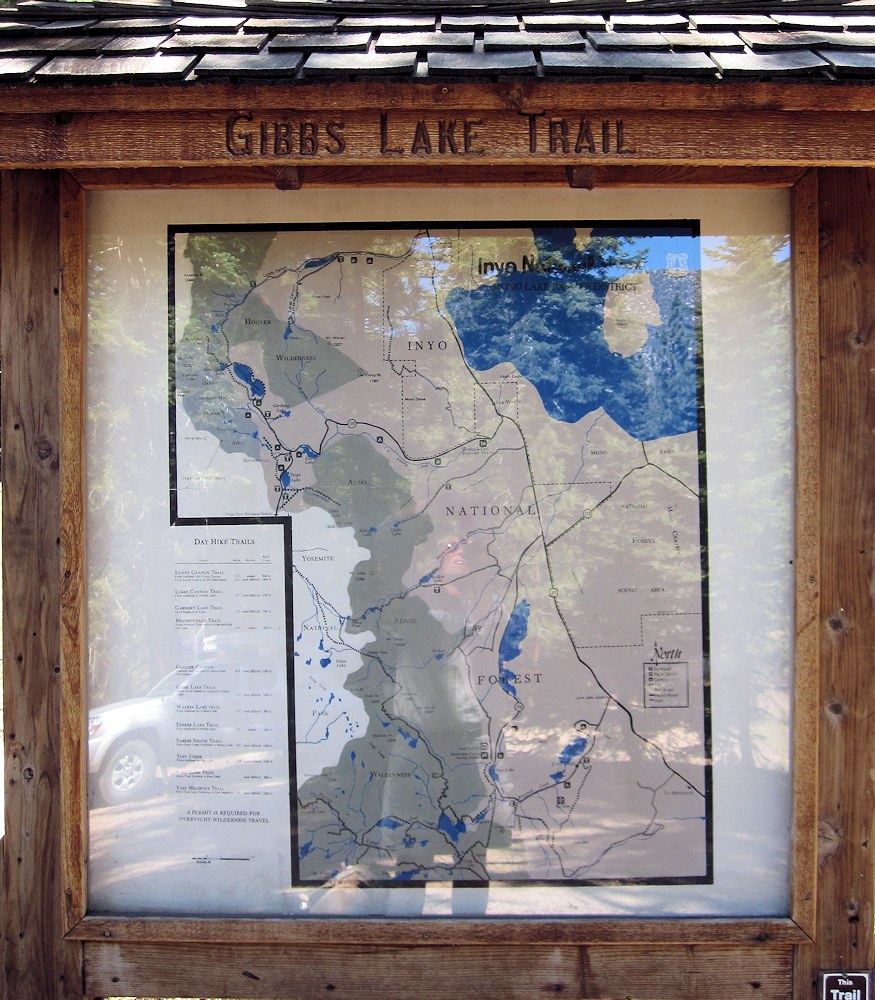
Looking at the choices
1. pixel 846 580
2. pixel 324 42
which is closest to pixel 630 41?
pixel 324 42

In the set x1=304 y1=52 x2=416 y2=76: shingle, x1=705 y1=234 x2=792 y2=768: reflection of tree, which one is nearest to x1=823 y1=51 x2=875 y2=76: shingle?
x1=705 y1=234 x2=792 y2=768: reflection of tree

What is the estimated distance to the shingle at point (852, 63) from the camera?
1714 mm

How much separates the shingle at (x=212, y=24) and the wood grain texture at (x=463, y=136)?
0.29m

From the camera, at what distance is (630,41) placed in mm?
1835

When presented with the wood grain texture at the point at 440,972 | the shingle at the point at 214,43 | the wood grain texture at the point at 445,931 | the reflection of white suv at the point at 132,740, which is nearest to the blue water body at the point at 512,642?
the wood grain texture at the point at 445,931

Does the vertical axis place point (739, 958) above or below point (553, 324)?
below

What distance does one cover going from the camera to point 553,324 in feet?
7.29

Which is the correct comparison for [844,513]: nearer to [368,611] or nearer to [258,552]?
[368,611]

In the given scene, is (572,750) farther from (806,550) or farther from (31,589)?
(31,589)

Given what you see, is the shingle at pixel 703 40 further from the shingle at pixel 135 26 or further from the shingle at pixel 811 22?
the shingle at pixel 135 26

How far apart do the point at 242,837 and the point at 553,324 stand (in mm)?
1796

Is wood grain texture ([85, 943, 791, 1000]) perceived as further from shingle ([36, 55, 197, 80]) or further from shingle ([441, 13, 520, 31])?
shingle ([441, 13, 520, 31])

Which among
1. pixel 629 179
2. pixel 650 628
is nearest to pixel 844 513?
pixel 650 628

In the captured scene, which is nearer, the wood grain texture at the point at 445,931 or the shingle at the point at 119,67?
the shingle at the point at 119,67
